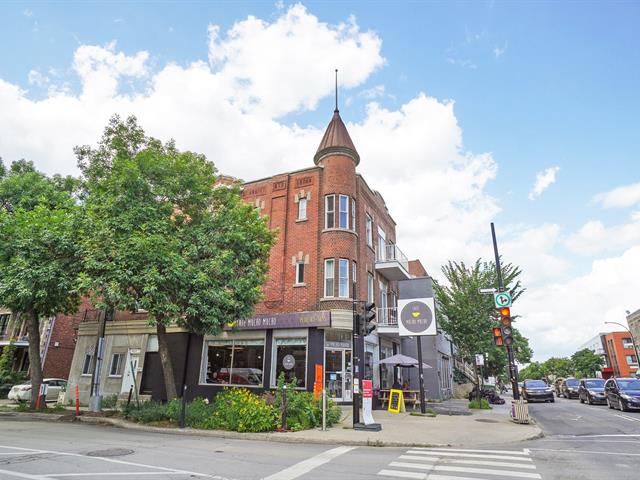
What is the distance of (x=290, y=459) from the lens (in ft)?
27.6

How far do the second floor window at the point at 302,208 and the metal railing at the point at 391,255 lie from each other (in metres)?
5.76

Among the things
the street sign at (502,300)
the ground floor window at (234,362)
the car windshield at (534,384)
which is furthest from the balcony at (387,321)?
the car windshield at (534,384)

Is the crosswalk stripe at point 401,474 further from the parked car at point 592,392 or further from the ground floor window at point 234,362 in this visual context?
the parked car at point 592,392

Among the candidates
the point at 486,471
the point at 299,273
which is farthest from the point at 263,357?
the point at 486,471

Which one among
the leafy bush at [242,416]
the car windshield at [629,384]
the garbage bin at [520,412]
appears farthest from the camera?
the car windshield at [629,384]

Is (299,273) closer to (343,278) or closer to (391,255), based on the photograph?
(343,278)

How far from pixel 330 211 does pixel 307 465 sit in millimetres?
13929

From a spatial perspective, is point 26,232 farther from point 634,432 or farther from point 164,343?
point 634,432

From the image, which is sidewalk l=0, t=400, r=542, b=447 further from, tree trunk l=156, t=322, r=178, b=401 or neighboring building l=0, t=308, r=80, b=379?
neighboring building l=0, t=308, r=80, b=379

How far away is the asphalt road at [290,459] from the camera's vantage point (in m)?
6.99

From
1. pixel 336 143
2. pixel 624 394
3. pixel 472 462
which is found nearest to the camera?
pixel 472 462

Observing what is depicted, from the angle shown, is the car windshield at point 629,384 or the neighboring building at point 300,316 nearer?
the neighboring building at point 300,316

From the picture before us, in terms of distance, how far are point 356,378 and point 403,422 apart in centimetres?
302

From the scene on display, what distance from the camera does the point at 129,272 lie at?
13.3 metres
